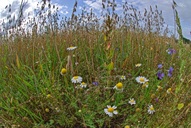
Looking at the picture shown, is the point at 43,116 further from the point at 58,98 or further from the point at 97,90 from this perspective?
the point at 97,90

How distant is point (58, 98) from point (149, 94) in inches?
27.8

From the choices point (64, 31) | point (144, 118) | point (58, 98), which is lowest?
point (144, 118)

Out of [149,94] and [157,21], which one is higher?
[157,21]

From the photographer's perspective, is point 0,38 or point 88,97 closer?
point 88,97

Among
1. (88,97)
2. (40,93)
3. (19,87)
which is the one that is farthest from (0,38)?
(88,97)

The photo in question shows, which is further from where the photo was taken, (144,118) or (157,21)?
(157,21)

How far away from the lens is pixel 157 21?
13.5 ft

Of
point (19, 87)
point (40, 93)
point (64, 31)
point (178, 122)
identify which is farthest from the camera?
point (64, 31)

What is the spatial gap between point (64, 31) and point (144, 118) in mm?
2220

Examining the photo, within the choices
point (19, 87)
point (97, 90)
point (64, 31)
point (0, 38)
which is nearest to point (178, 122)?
point (97, 90)

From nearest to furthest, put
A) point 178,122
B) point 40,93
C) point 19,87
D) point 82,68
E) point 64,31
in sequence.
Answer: point 178,122, point 40,93, point 19,87, point 82,68, point 64,31

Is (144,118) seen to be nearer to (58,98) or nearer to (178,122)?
(178,122)

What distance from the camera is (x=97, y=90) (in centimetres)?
186

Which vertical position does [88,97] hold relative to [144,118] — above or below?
above
